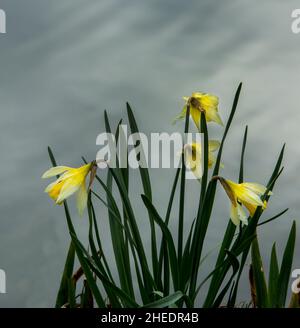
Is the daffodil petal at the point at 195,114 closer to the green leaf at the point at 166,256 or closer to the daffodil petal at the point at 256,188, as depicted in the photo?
the green leaf at the point at 166,256

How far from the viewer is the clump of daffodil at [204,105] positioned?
2416 mm

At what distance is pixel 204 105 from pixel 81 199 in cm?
61

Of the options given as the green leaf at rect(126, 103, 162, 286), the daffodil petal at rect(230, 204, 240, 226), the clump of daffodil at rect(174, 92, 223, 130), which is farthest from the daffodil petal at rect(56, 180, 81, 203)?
the clump of daffodil at rect(174, 92, 223, 130)

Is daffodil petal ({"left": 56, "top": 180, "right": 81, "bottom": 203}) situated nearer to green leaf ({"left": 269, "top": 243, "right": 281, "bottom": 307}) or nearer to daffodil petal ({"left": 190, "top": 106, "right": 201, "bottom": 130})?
daffodil petal ({"left": 190, "top": 106, "right": 201, "bottom": 130})

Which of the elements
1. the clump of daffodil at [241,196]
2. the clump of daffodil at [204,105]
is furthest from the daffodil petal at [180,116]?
the clump of daffodil at [241,196]

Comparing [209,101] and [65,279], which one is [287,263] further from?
[65,279]

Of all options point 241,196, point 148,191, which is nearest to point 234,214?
point 241,196

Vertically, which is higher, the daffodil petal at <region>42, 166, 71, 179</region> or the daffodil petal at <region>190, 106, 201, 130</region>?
the daffodil petal at <region>190, 106, 201, 130</region>

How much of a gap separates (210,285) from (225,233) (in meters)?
0.19

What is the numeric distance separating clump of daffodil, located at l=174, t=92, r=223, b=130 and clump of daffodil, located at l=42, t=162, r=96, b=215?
508mm

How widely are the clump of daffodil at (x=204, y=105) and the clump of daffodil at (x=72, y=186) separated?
0.51 meters

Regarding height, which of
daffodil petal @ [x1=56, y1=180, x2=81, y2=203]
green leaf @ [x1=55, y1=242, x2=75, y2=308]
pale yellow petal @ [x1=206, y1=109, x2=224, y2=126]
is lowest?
green leaf @ [x1=55, y1=242, x2=75, y2=308]

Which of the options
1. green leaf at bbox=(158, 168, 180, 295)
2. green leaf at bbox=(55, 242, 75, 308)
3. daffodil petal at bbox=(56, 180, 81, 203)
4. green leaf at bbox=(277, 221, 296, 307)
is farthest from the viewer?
green leaf at bbox=(55, 242, 75, 308)

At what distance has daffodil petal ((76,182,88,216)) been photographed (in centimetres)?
208
